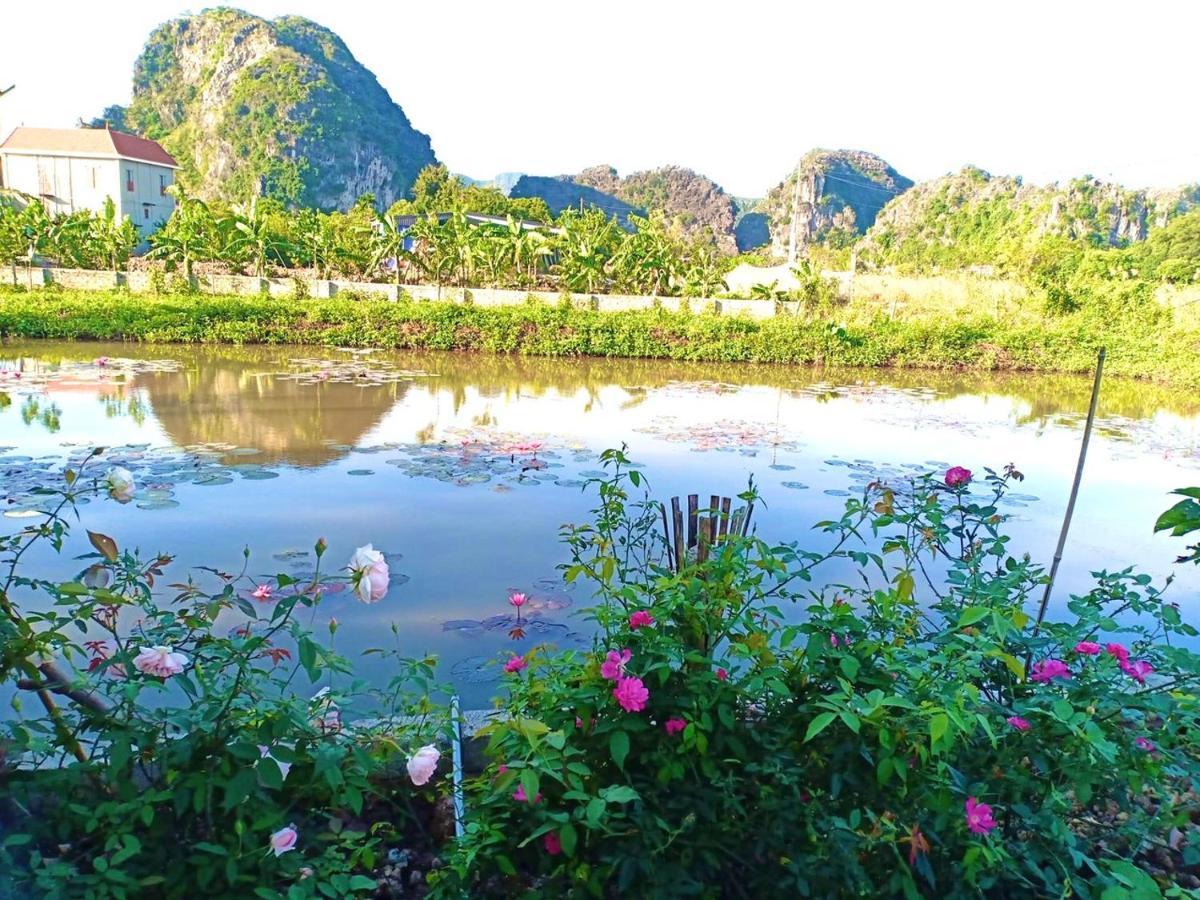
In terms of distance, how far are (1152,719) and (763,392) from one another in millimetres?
9119

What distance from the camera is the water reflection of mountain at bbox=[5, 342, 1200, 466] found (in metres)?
7.02

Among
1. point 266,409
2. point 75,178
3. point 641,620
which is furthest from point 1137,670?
point 75,178

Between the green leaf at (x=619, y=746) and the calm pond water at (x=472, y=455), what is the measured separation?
1082 millimetres

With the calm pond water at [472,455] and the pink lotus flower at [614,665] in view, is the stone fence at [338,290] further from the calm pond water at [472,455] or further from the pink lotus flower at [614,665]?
the pink lotus flower at [614,665]

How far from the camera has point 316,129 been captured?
56031 millimetres

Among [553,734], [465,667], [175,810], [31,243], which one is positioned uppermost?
[31,243]

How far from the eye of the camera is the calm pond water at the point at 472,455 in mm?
3977

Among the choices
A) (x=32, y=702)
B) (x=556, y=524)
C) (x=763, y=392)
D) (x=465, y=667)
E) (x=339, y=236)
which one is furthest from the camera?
(x=339, y=236)

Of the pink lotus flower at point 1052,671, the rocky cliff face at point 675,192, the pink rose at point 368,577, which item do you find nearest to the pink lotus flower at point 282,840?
the pink rose at point 368,577

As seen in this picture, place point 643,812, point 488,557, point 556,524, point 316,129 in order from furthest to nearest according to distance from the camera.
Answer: point 316,129 < point 556,524 < point 488,557 < point 643,812

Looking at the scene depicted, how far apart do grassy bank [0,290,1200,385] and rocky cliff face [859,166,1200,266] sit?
14.9 metres

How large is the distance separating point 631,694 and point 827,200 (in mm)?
74435

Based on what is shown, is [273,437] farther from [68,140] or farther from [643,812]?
[68,140]

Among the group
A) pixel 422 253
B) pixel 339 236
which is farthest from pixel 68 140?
pixel 422 253
